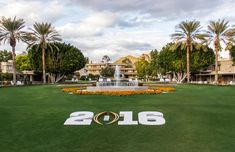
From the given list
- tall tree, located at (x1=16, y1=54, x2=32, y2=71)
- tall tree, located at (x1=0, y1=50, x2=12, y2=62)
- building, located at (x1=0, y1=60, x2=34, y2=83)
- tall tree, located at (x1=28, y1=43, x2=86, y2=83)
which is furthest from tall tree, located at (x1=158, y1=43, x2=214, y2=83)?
tall tree, located at (x1=0, y1=50, x2=12, y2=62)

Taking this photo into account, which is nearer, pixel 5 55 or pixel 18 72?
pixel 18 72

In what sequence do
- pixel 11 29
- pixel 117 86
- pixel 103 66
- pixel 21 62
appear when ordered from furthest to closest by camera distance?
pixel 103 66
pixel 21 62
pixel 11 29
pixel 117 86

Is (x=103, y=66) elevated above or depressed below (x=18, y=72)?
above

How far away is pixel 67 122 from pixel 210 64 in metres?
64.7

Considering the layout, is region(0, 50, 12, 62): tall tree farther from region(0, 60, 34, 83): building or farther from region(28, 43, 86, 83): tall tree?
region(28, 43, 86, 83): tall tree

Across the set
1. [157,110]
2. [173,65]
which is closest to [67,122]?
[157,110]

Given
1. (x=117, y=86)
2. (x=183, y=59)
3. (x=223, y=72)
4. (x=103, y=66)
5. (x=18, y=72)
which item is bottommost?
(x=117, y=86)

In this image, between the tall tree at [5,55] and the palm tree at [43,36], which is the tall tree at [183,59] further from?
the tall tree at [5,55]

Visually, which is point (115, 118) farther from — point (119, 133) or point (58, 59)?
point (58, 59)

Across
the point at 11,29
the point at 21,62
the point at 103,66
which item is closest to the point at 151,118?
the point at 11,29

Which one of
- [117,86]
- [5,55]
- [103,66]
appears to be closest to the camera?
[117,86]

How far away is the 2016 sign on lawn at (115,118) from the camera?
13.8 metres

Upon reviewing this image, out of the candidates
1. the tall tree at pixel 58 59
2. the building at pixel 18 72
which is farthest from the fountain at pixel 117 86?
the building at pixel 18 72

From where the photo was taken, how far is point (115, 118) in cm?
1451
